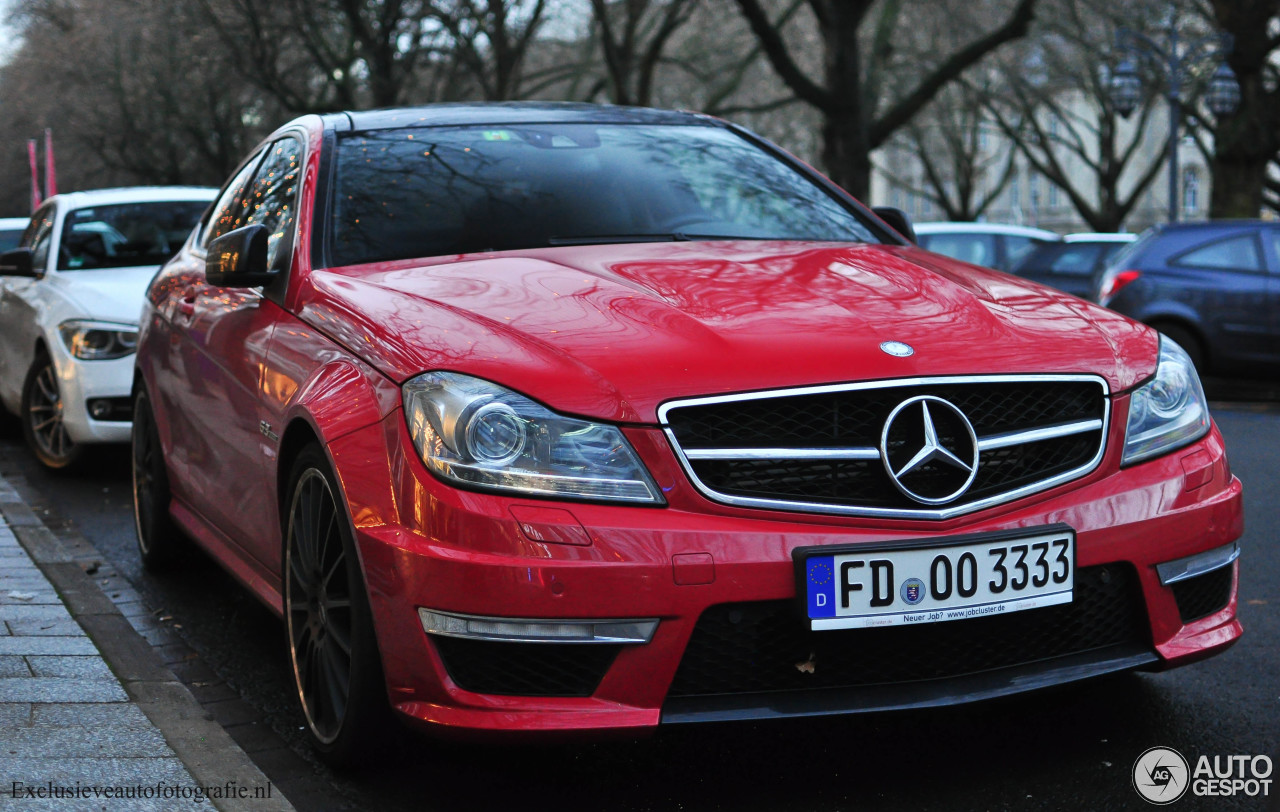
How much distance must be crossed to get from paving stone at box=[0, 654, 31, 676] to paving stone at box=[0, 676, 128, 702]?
51 millimetres

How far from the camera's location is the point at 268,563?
423 cm

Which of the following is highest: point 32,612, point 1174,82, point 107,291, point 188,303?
point 188,303

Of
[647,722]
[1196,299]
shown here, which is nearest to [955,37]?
[1196,299]

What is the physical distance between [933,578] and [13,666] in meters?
2.60

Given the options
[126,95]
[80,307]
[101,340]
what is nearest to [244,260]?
[101,340]

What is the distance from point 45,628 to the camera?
4.73 metres

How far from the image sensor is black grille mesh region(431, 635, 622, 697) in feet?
10.1

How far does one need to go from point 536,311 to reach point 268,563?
1.22 m

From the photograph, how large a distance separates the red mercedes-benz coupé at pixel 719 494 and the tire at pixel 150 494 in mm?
1837

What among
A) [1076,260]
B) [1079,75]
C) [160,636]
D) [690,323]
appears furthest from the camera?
[1079,75]

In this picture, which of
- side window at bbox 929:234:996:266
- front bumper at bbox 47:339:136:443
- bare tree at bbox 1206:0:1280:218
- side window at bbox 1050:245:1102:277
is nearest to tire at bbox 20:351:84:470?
front bumper at bbox 47:339:136:443

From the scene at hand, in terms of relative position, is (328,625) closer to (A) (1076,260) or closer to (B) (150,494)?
(B) (150,494)

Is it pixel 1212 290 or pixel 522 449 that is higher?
pixel 522 449

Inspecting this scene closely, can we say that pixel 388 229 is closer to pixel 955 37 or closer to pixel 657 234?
pixel 657 234
